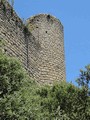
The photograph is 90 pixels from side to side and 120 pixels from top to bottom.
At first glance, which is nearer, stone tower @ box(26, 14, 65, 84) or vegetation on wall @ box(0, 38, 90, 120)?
vegetation on wall @ box(0, 38, 90, 120)

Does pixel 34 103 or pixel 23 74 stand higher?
pixel 23 74

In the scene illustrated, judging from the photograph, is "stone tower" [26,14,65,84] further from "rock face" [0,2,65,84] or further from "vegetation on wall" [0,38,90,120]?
"vegetation on wall" [0,38,90,120]

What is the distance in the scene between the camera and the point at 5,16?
448 inches

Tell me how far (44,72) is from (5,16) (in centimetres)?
317

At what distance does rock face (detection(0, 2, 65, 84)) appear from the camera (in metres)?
11.5

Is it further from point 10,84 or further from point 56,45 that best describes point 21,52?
point 10,84

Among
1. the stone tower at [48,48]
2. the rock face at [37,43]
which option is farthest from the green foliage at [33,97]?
the stone tower at [48,48]

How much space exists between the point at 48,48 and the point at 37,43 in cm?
68

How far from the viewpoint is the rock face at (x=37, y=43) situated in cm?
1147

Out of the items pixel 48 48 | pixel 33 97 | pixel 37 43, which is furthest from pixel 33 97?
pixel 48 48

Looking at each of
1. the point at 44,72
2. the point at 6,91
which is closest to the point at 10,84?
the point at 6,91

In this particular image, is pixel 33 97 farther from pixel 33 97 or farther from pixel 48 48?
pixel 48 48

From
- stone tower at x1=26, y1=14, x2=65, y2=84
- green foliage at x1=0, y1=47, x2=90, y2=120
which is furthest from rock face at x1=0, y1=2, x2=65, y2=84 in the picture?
green foliage at x1=0, y1=47, x2=90, y2=120

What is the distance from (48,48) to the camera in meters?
14.5
